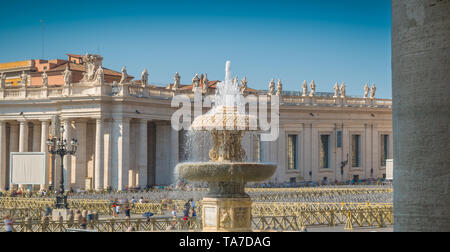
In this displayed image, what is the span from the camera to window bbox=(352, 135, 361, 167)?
3583 inches

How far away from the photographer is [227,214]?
19.3 m

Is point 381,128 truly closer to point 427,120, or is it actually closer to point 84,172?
point 84,172

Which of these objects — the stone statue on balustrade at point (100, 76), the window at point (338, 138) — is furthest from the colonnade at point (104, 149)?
the window at point (338, 138)

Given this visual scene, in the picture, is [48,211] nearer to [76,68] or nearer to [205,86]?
[205,86]

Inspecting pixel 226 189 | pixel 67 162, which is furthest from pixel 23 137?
pixel 226 189

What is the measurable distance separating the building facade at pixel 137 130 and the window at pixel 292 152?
11 cm

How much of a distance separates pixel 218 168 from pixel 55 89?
5421 centimetres

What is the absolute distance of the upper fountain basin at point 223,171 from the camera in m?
18.7

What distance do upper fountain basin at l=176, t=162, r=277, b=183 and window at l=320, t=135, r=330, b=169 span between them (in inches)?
2753

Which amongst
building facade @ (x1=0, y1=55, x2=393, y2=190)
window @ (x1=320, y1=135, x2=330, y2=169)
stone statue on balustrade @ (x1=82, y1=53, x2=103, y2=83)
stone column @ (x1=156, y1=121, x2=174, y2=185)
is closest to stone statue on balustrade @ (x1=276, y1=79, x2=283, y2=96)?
building facade @ (x1=0, y1=55, x2=393, y2=190)

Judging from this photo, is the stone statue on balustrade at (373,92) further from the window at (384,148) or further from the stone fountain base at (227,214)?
the stone fountain base at (227,214)
